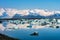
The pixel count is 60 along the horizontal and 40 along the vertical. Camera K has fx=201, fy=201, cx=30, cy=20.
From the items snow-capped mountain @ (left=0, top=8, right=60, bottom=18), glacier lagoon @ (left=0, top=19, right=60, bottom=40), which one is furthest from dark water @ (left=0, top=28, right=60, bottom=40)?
snow-capped mountain @ (left=0, top=8, right=60, bottom=18)

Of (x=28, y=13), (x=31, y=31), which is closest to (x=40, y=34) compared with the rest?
(x=31, y=31)

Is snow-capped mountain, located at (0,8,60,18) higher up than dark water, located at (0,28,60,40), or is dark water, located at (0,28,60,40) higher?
snow-capped mountain, located at (0,8,60,18)

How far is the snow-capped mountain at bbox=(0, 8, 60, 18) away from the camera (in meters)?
4.54

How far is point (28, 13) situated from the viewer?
459cm

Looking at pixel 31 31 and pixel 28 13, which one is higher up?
pixel 28 13

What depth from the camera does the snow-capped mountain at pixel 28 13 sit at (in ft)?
14.9

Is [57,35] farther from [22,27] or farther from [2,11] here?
[2,11]

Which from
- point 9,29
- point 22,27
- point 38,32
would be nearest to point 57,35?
point 38,32

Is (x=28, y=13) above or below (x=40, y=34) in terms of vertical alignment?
above

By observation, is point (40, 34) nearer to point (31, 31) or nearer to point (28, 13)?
point (31, 31)

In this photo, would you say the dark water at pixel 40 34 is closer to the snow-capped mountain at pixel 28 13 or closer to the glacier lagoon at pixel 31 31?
the glacier lagoon at pixel 31 31

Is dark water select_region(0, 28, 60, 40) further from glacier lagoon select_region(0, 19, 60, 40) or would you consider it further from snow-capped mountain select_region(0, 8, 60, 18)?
snow-capped mountain select_region(0, 8, 60, 18)

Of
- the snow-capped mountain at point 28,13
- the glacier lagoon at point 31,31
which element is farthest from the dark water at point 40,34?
the snow-capped mountain at point 28,13

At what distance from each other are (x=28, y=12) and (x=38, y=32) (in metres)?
0.52
